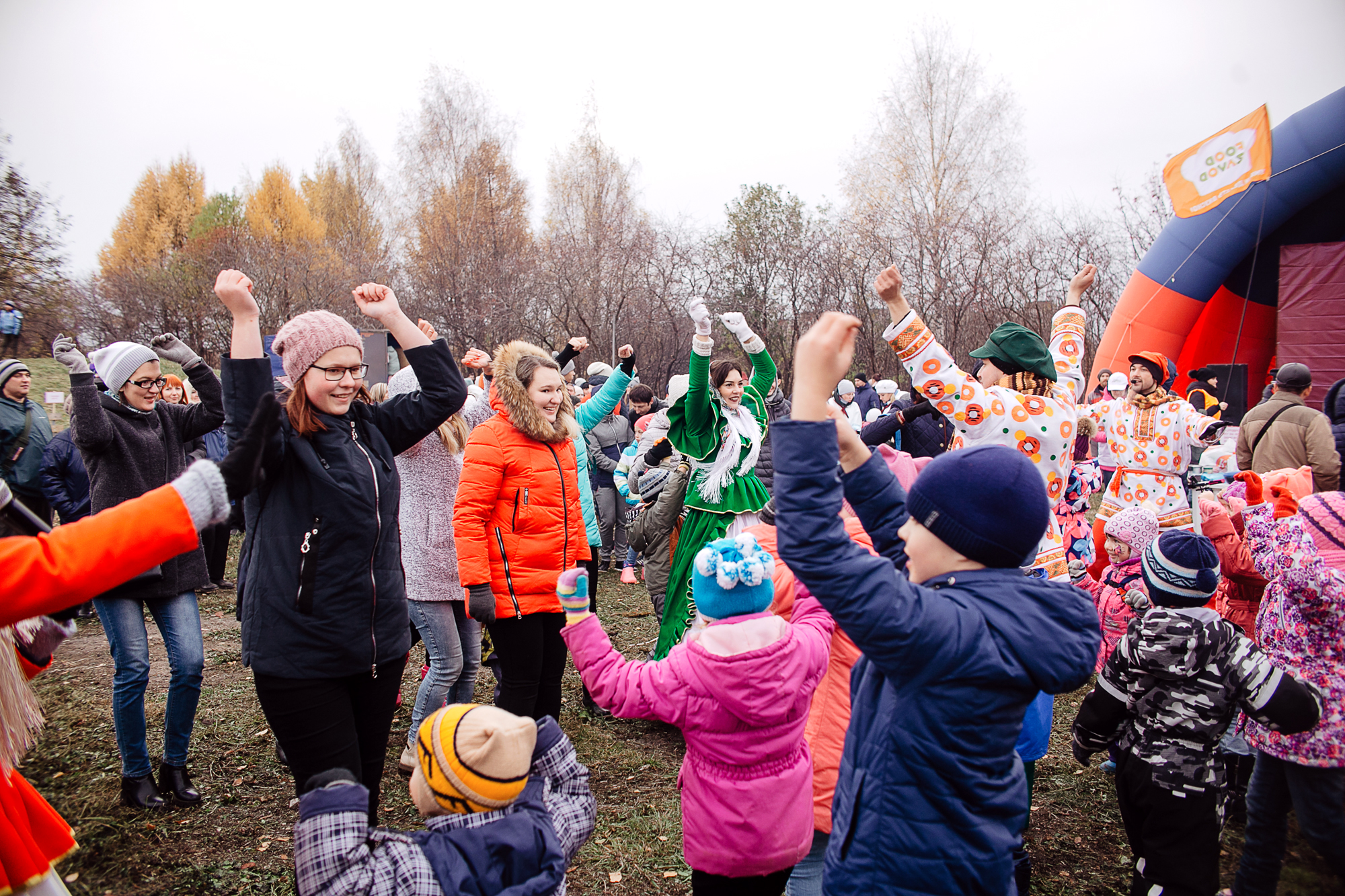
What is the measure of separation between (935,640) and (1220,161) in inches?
439

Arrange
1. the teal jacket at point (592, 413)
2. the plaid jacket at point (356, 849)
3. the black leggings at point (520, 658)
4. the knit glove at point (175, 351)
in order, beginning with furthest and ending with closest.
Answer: the teal jacket at point (592, 413)
the black leggings at point (520, 658)
the knit glove at point (175, 351)
the plaid jacket at point (356, 849)

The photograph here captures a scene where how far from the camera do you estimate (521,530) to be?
369 centimetres

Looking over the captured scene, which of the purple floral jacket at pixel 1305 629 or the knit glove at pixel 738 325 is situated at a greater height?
the knit glove at pixel 738 325

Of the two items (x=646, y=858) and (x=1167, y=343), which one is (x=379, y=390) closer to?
(x=646, y=858)

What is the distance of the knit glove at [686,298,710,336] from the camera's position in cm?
426

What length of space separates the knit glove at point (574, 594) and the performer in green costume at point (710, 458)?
229cm

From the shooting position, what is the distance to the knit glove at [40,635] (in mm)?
2043

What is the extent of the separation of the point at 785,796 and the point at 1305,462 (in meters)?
5.15

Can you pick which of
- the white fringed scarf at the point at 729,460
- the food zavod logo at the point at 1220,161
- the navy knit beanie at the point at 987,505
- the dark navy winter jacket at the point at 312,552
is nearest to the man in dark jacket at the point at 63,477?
the dark navy winter jacket at the point at 312,552

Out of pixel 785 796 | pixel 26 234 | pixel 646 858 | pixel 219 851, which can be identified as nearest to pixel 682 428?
pixel 646 858

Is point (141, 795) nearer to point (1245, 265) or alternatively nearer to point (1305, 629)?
point (1305, 629)

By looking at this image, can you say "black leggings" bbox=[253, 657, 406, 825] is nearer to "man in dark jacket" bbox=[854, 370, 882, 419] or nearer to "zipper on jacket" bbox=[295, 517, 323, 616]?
"zipper on jacket" bbox=[295, 517, 323, 616]

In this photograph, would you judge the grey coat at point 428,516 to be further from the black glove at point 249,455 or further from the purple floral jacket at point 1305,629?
the purple floral jacket at point 1305,629

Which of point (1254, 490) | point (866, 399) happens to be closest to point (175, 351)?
point (1254, 490)
